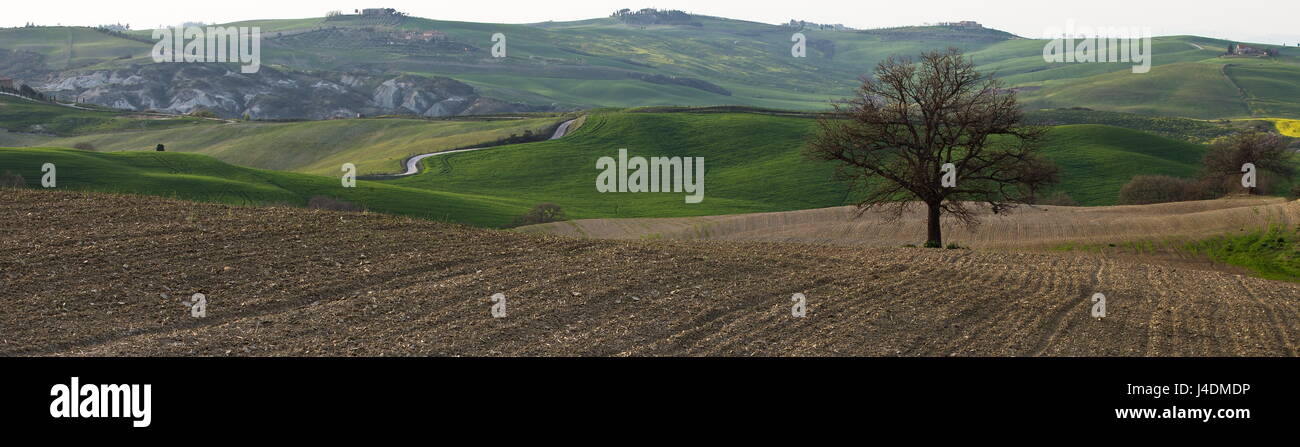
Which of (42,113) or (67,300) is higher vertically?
(42,113)

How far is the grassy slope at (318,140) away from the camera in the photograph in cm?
11956

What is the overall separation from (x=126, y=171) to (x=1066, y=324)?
62715 mm

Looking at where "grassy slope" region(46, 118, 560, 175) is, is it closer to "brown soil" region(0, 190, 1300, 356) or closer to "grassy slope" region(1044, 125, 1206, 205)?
"grassy slope" region(1044, 125, 1206, 205)

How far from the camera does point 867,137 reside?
137 feet

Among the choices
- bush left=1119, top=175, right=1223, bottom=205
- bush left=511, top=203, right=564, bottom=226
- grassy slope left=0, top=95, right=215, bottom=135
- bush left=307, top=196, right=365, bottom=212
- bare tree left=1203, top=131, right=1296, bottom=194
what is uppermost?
grassy slope left=0, top=95, right=215, bottom=135

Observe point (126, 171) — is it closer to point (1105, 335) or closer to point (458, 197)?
point (458, 197)

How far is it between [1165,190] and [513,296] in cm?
6498

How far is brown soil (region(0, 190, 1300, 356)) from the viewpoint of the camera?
18.3 m

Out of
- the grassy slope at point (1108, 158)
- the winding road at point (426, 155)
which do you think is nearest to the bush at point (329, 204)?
the winding road at point (426, 155)

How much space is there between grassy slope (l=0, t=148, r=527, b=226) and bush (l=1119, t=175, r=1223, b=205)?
44695mm

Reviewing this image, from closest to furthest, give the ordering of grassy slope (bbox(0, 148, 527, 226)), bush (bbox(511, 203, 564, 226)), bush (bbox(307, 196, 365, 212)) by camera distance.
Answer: bush (bbox(307, 196, 365, 212)) → grassy slope (bbox(0, 148, 527, 226)) → bush (bbox(511, 203, 564, 226))

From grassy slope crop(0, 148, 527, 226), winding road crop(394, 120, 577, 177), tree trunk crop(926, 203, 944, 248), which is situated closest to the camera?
tree trunk crop(926, 203, 944, 248)

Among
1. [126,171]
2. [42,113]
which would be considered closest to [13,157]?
[126,171]

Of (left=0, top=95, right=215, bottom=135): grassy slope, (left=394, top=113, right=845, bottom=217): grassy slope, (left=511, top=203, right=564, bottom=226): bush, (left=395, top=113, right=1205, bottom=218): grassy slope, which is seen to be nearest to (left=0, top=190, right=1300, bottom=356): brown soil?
(left=511, top=203, right=564, bottom=226): bush
